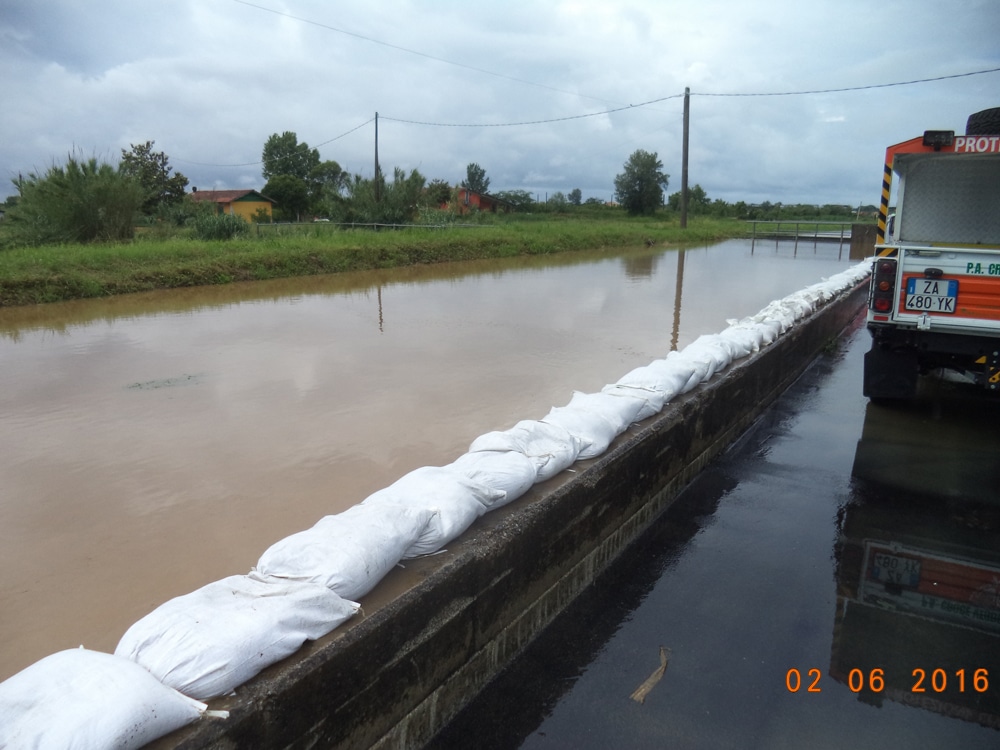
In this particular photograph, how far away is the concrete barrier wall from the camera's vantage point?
1.79m

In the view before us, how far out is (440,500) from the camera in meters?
2.61

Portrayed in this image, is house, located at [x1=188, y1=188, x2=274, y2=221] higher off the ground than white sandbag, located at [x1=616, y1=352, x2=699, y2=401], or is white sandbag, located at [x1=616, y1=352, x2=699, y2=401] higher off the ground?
house, located at [x1=188, y1=188, x2=274, y2=221]

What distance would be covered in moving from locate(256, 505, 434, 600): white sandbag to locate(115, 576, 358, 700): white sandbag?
0.07 metres

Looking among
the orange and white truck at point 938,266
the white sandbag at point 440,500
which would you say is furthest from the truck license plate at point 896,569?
the orange and white truck at point 938,266

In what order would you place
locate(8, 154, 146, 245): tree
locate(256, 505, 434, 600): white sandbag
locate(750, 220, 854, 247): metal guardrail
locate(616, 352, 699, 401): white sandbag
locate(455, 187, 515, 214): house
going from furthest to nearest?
1. locate(455, 187, 515, 214): house
2. locate(750, 220, 854, 247): metal guardrail
3. locate(8, 154, 146, 245): tree
4. locate(616, 352, 699, 401): white sandbag
5. locate(256, 505, 434, 600): white sandbag

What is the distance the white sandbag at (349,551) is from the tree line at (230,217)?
60.1 ft

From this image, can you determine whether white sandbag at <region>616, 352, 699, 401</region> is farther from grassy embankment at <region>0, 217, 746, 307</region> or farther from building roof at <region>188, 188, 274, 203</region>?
building roof at <region>188, 188, 274, 203</region>

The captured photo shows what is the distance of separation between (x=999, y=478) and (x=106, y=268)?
1340cm

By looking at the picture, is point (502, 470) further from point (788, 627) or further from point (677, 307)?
point (677, 307)

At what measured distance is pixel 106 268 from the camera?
12.8 m

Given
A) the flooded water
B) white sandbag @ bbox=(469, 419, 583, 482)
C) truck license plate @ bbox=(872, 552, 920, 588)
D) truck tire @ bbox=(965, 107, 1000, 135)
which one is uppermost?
truck tire @ bbox=(965, 107, 1000, 135)

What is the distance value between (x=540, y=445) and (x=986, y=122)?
17.9 feet

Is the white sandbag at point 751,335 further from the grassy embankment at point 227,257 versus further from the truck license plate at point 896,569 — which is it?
the grassy embankment at point 227,257

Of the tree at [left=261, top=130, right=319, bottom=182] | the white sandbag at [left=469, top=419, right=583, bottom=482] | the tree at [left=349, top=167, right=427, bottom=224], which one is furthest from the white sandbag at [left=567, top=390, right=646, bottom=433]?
the tree at [left=261, top=130, right=319, bottom=182]
